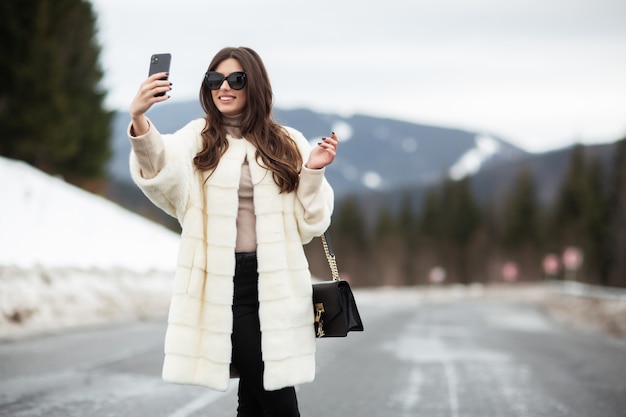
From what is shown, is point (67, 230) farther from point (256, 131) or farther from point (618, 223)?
point (618, 223)

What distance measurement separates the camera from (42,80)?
38.3 meters

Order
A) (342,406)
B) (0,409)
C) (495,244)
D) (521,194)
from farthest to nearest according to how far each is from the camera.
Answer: (495,244) → (521,194) → (342,406) → (0,409)

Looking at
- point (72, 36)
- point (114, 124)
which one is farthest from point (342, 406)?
point (114, 124)

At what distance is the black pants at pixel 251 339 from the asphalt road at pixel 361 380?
11.5 feet

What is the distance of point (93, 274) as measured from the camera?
68.6 feet

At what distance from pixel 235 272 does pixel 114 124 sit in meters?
44.7

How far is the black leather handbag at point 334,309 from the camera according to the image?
399 centimetres

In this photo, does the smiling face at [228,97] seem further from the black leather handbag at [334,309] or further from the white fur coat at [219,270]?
the black leather handbag at [334,309]

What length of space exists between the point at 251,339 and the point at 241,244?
0.43 m

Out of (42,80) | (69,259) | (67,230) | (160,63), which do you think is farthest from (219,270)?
(42,80)

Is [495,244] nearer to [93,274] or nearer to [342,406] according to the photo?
[93,274]

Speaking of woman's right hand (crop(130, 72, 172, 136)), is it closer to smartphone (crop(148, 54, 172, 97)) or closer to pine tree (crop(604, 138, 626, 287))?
smartphone (crop(148, 54, 172, 97))

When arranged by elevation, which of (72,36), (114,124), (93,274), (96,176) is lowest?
(93,274)

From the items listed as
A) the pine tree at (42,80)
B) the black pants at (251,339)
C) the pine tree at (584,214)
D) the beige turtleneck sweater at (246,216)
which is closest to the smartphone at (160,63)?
the beige turtleneck sweater at (246,216)
